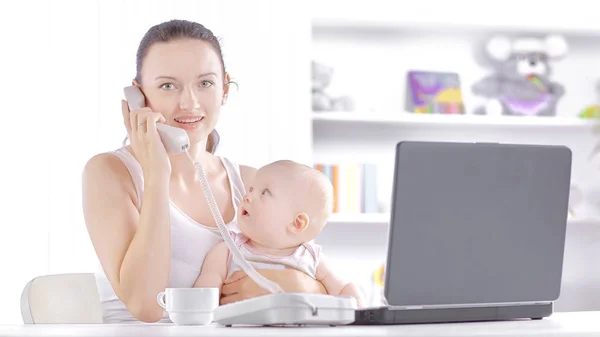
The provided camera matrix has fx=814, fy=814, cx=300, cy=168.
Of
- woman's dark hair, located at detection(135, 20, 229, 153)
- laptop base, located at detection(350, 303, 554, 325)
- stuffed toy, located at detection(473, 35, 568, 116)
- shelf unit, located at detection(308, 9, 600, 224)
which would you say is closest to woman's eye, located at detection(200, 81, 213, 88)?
woman's dark hair, located at detection(135, 20, 229, 153)

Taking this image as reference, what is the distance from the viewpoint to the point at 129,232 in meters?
1.81

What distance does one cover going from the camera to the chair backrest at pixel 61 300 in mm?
1862

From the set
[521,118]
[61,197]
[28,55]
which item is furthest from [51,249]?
[521,118]

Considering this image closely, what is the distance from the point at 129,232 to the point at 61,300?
0.28 m

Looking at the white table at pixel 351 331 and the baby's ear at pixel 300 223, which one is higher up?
the baby's ear at pixel 300 223

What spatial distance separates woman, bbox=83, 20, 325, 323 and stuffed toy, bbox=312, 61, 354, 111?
1.63 m

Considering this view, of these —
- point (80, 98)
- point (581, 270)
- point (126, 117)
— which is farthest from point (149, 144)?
point (581, 270)

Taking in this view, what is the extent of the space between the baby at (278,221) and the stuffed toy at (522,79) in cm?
258

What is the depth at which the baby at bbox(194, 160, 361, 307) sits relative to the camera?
1.66m

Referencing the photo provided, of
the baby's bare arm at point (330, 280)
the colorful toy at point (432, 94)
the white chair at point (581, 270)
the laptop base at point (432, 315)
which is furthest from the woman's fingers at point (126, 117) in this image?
the white chair at point (581, 270)

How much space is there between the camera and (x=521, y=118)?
4.05 meters

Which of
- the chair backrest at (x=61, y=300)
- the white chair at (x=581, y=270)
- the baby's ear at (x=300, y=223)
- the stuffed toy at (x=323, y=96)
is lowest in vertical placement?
the white chair at (x=581, y=270)

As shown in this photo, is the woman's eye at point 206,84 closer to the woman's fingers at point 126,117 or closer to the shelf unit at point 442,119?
the woman's fingers at point 126,117

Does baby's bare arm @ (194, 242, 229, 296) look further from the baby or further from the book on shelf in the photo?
the book on shelf
